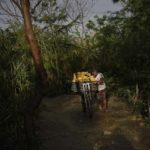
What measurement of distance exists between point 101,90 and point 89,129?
1.96 meters

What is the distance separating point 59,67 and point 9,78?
6980mm

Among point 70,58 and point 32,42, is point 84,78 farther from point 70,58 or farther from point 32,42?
point 32,42

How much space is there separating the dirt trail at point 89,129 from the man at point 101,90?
310mm

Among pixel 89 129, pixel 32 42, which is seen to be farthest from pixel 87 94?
pixel 32 42

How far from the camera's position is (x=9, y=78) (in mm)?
11727

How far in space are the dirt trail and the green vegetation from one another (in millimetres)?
787

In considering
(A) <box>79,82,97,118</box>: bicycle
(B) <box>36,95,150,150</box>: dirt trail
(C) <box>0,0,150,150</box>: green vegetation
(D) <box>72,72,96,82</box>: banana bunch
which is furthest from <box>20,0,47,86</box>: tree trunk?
(D) <box>72,72,96,82</box>: banana bunch

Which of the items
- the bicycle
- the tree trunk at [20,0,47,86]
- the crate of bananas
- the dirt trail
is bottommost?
the dirt trail

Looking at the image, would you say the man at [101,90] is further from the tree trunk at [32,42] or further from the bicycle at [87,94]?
the tree trunk at [32,42]

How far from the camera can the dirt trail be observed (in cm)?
1013

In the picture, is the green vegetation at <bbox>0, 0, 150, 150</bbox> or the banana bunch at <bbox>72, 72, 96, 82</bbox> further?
the banana bunch at <bbox>72, 72, 96, 82</bbox>

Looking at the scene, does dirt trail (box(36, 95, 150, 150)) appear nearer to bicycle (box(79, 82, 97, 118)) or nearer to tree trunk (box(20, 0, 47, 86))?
bicycle (box(79, 82, 97, 118))

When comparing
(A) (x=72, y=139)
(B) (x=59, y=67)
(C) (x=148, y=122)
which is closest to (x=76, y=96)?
(B) (x=59, y=67)

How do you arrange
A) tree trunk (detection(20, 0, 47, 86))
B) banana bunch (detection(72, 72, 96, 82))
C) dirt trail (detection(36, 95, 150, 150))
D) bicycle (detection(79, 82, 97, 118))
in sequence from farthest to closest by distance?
1. banana bunch (detection(72, 72, 96, 82))
2. bicycle (detection(79, 82, 97, 118))
3. dirt trail (detection(36, 95, 150, 150))
4. tree trunk (detection(20, 0, 47, 86))
